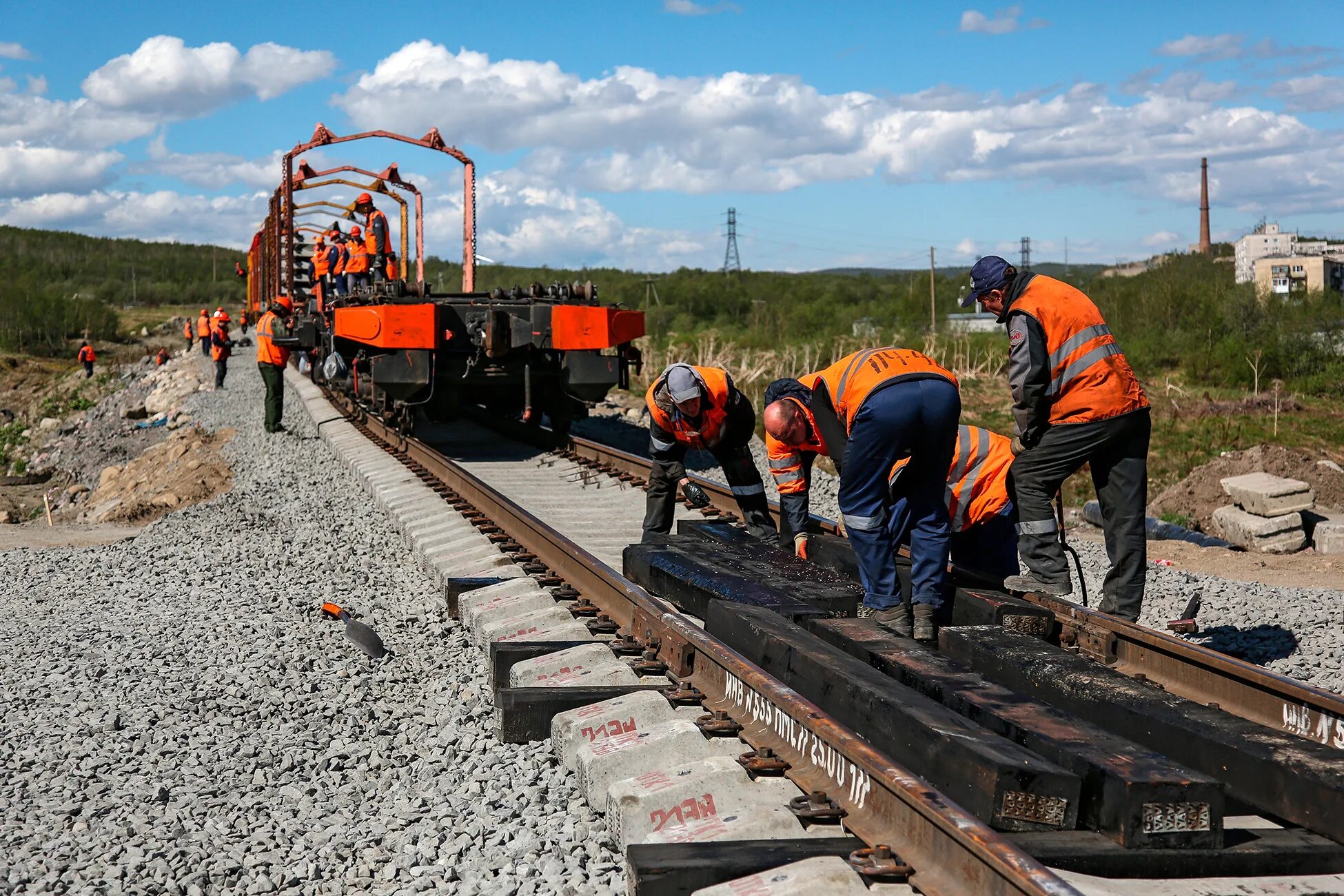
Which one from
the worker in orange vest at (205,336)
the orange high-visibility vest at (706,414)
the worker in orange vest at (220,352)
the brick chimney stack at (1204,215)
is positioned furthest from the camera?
the brick chimney stack at (1204,215)

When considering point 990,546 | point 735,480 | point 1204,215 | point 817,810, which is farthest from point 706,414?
point 1204,215

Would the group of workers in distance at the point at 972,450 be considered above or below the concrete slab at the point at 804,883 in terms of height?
above

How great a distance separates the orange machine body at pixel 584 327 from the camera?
11.6 m

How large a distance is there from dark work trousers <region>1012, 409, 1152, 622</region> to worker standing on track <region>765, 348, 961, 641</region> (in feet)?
2.18

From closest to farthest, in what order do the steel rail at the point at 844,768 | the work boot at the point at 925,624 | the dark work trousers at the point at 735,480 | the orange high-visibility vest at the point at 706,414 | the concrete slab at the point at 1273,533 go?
1. the steel rail at the point at 844,768
2. the work boot at the point at 925,624
3. the orange high-visibility vest at the point at 706,414
4. the dark work trousers at the point at 735,480
5. the concrete slab at the point at 1273,533

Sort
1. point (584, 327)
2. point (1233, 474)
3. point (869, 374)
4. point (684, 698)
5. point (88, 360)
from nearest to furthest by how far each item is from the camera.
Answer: point (684, 698) < point (869, 374) < point (1233, 474) < point (584, 327) < point (88, 360)

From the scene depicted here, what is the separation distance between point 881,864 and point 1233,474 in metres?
9.64

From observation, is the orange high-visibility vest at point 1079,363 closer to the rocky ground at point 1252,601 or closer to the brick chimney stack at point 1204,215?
the rocky ground at point 1252,601

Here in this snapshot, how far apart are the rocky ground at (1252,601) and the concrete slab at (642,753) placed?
2.79 meters

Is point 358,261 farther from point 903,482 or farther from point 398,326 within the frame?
point 903,482

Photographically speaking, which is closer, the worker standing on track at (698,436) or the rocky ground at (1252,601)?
the rocky ground at (1252,601)

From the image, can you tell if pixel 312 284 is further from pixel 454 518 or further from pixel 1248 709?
pixel 1248 709

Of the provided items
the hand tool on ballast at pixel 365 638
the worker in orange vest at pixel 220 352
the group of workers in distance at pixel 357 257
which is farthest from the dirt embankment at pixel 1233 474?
the worker in orange vest at pixel 220 352

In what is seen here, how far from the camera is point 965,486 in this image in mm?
5324
